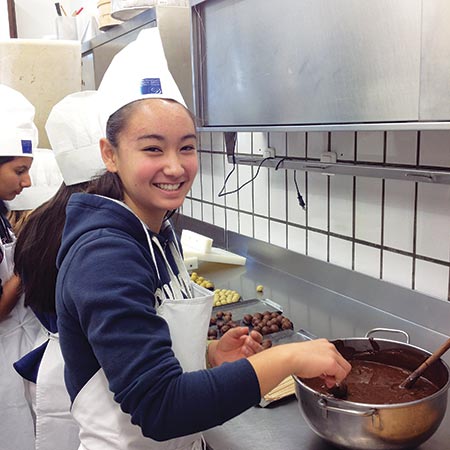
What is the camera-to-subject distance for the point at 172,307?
830 mm

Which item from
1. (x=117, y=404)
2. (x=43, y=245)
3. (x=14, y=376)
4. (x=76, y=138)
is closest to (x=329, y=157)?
(x=76, y=138)

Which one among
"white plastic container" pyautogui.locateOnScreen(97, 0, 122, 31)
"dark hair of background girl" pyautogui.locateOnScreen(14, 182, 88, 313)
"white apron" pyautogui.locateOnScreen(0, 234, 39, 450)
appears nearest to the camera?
"dark hair of background girl" pyautogui.locateOnScreen(14, 182, 88, 313)

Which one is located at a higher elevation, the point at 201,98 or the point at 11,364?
the point at 201,98

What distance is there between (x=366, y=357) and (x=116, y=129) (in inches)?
24.1

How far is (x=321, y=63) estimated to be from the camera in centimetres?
108

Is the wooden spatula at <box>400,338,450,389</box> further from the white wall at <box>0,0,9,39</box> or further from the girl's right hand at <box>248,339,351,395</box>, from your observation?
the white wall at <box>0,0,9,39</box>

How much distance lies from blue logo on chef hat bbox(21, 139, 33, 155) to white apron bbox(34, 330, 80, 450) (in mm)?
574

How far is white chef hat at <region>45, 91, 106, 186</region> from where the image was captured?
116cm

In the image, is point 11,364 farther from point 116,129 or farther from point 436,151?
point 436,151

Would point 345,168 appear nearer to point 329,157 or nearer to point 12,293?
point 329,157

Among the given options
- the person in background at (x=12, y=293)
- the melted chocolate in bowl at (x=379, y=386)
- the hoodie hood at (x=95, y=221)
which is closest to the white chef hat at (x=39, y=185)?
the person in background at (x=12, y=293)

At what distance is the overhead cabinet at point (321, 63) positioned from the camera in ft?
2.84

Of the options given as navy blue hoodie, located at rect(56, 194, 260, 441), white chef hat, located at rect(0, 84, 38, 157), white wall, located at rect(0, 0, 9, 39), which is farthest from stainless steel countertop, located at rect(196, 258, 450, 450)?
Result: white wall, located at rect(0, 0, 9, 39)

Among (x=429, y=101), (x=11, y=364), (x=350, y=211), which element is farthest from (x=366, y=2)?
(x=11, y=364)
